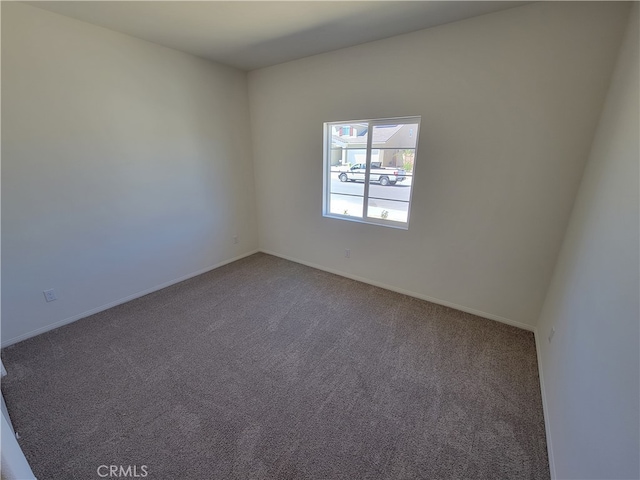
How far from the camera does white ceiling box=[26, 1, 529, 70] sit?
188 centimetres

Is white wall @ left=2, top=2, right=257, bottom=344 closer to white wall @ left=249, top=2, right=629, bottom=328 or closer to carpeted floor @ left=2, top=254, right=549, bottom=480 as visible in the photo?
carpeted floor @ left=2, top=254, right=549, bottom=480

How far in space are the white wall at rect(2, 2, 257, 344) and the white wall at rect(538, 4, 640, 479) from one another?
11.8 ft

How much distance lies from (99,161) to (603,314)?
3.74 metres

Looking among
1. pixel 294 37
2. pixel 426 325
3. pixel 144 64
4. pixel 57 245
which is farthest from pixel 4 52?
pixel 426 325

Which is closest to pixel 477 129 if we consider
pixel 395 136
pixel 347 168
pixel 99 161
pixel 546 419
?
pixel 395 136

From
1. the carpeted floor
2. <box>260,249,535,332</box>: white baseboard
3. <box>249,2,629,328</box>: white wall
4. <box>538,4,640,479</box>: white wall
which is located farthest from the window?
<box>538,4,640,479</box>: white wall

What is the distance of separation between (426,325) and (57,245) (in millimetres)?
3438

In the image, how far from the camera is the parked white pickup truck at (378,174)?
275 cm

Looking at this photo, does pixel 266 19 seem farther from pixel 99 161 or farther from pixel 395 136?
pixel 99 161

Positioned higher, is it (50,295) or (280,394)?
(50,295)

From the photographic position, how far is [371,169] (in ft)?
9.50

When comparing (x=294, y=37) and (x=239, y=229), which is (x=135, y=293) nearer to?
(x=239, y=229)

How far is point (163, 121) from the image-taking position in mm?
2773

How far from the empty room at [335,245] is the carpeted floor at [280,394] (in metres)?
0.02
